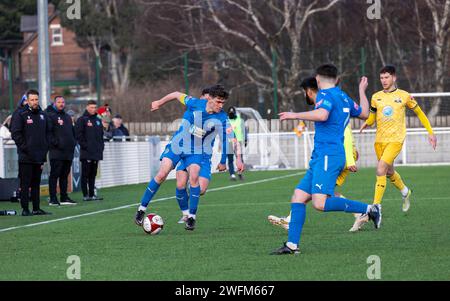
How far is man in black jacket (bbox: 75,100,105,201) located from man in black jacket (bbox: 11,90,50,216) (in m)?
3.88

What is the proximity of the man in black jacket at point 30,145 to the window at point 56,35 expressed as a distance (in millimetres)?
58721

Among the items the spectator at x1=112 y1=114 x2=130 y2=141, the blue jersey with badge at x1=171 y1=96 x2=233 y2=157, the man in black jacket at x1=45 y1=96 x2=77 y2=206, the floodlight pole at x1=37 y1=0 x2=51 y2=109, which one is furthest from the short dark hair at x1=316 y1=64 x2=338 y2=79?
the spectator at x1=112 y1=114 x2=130 y2=141

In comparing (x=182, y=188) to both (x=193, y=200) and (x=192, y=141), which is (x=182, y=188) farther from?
(x=192, y=141)

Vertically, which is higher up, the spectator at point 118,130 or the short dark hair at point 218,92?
the short dark hair at point 218,92

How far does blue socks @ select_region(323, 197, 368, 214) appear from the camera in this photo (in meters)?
10.9

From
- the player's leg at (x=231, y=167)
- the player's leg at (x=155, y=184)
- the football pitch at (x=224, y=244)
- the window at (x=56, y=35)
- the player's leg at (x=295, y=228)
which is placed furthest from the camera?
the window at (x=56, y=35)

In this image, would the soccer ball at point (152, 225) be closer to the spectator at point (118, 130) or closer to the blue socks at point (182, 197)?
the blue socks at point (182, 197)

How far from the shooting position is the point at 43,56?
21938 mm

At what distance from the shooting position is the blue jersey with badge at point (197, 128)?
13.9 m

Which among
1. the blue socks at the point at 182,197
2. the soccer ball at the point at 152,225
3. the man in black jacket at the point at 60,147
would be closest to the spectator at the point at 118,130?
the man in black jacket at the point at 60,147

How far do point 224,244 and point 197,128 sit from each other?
2639mm

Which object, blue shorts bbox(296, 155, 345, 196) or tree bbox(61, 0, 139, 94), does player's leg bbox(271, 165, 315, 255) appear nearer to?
blue shorts bbox(296, 155, 345, 196)

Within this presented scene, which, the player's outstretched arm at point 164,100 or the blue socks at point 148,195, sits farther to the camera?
the blue socks at point 148,195

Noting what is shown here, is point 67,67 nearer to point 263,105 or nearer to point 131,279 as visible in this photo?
point 263,105
